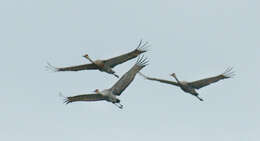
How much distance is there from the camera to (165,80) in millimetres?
63594

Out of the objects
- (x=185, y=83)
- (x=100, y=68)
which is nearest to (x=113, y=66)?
(x=100, y=68)

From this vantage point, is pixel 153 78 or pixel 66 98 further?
pixel 153 78

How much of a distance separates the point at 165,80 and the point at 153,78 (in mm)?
824

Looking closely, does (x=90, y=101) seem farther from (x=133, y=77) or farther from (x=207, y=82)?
(x=207, y=82)

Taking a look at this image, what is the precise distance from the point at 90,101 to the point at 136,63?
3.92m

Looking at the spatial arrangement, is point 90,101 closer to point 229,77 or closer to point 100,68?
point 100,68

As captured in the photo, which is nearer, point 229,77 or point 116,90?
point 116,90

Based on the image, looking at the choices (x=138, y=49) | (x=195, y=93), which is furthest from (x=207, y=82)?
(x=138, y=49)

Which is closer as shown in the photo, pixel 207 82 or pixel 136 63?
pixel 136 63

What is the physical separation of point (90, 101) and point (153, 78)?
5.86m

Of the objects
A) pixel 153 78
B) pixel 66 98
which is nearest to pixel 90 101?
pixel 66 98

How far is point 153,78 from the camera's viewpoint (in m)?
63.4

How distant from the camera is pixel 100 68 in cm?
6075

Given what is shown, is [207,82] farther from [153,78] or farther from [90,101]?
[90,101]
